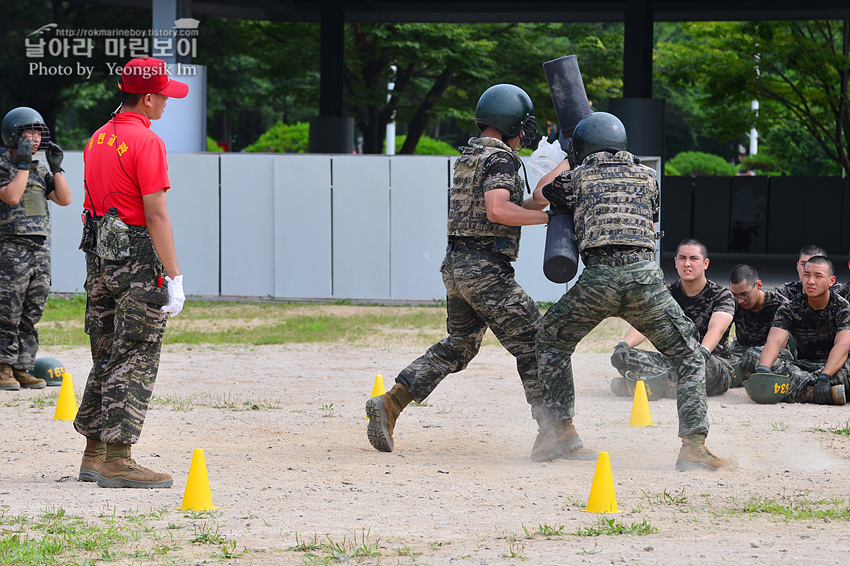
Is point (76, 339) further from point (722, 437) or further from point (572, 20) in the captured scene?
point (572, 20)

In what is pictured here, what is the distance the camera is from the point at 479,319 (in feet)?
20.9

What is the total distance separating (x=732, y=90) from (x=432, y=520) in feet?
→ 66.7

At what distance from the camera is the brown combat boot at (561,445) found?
6145 millimetres

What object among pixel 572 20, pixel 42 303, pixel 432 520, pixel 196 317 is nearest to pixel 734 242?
pixel 572 20

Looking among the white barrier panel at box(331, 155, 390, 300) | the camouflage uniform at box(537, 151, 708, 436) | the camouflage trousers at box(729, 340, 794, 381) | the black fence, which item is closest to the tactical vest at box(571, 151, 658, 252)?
the camouflage uniform at box(537, 151, 708, 436)

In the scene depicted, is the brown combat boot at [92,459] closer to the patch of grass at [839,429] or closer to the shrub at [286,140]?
the patch of grass at [839,429]

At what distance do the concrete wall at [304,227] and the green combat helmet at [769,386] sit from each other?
674 cm

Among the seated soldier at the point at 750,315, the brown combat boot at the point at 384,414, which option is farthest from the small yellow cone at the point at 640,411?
the brown combat boot at the point at 384,414

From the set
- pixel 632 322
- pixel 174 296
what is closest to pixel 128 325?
pixel 174 296

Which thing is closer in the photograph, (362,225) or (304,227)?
(362,225)

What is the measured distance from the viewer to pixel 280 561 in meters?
4.30

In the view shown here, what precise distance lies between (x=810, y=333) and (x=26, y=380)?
6.31 metres

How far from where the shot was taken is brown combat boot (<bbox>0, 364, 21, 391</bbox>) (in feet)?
27.8

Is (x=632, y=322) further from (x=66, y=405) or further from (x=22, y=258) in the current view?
(x=22, y=258)
